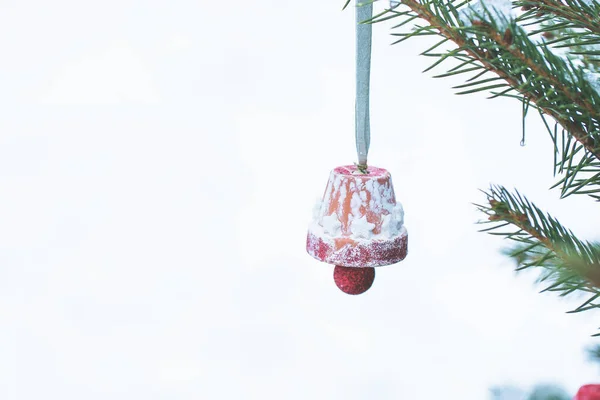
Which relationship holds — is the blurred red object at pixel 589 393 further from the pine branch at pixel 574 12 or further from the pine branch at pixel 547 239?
the pine branch at pixel 574 12

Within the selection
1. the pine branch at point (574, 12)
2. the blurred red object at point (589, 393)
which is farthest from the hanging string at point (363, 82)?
the blurred red object at point (589, 393)

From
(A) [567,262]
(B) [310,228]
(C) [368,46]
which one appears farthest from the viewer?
(B) [310,228]

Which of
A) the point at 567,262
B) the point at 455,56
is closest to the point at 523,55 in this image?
the point at 455,56

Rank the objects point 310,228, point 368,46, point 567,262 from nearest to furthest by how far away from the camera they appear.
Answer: point 567,262
point 368,46
point 310,228

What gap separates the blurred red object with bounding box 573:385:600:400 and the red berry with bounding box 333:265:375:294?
333 mm

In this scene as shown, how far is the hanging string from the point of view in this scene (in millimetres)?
806

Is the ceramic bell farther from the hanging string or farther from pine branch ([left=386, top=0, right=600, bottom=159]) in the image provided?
pine branch ([left=386, top=0, right=600, bottom=159])

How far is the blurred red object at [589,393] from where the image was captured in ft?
2.06

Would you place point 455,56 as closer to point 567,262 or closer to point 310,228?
point 567,262

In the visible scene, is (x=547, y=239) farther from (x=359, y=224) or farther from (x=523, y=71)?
(x=359, y=224)

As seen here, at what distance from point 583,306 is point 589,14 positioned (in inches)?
9.4

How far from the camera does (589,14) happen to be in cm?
61

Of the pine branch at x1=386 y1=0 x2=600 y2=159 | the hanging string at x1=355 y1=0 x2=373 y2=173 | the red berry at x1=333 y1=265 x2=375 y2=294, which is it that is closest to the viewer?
the pine branch at x1=386 y1=0 x2=600 y2=159

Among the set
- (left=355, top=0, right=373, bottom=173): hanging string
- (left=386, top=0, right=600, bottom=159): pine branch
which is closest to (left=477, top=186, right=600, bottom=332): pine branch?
(left=386, top=0, right=600, bottom=159): pine branch
